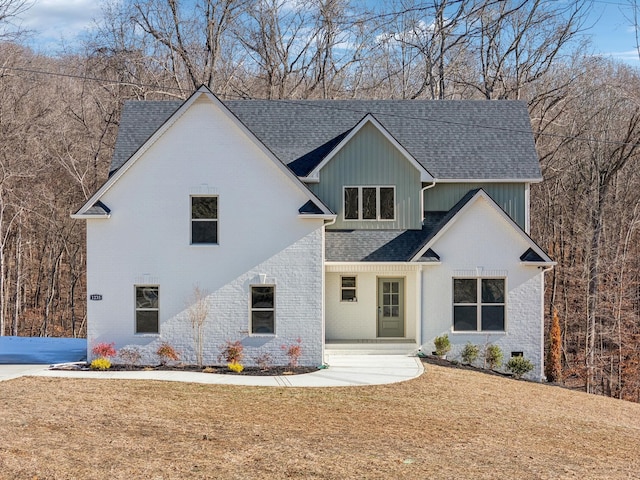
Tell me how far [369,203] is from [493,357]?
619 centimetres

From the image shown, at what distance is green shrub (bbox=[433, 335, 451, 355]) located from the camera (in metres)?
24.0

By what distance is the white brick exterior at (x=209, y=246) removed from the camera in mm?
22234

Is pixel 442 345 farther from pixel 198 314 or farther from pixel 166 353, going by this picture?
pixel 166 353

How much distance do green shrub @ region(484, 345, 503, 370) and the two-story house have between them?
0.47 m

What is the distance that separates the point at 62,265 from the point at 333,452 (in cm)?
3671

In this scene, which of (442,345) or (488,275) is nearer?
(442,345)

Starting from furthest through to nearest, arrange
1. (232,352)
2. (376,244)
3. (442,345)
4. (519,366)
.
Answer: (376,244) → (442,345) → (519,366) → (232,352)

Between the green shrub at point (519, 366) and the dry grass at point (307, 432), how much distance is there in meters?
2.55

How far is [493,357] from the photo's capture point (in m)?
23.8

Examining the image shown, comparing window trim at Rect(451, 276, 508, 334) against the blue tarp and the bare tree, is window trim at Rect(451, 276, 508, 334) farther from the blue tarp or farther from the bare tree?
the blue tarp

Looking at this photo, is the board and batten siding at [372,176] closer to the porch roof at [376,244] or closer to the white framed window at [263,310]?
the porch roof at [376,244]

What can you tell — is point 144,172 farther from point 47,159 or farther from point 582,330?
point 582,330

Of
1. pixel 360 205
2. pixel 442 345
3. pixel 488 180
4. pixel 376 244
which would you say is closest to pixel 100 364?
pixel 376 244

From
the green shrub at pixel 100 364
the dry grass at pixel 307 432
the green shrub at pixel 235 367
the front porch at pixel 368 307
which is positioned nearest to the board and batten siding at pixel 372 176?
the front porch at pixel 368 307
